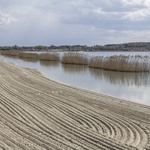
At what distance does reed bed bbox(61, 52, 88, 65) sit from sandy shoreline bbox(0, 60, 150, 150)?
80.3 ft

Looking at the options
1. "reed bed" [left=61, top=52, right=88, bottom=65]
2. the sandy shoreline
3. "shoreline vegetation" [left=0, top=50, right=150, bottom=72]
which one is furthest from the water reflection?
the sandy shoreline

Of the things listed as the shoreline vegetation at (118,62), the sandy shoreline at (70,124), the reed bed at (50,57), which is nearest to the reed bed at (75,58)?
the shoreline vegetation at (118,62)

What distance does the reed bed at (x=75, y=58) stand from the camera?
120 ft

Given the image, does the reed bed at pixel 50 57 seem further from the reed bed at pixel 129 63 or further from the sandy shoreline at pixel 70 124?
the sandy shoreline at pixel 70 124

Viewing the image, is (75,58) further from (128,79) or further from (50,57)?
(128,79)

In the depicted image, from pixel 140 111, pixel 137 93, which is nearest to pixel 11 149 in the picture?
pixel 140 111

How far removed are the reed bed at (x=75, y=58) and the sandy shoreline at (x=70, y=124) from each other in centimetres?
2447

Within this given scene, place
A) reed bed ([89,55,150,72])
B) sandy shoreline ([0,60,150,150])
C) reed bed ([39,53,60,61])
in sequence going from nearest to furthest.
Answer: sandy shoreline ([0,60,150,150]) → reed bed ([89,55,150,72]) → reed bed ([39,53,60,61])

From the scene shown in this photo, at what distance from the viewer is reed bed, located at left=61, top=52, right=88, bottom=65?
36.7 metres

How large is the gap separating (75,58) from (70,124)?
29789 mm

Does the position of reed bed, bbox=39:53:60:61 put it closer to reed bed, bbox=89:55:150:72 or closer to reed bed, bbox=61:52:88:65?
reed bed, bbox=61:52:88:65

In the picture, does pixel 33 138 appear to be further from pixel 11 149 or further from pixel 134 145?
pixel 134 145

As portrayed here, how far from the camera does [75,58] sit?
124 ft

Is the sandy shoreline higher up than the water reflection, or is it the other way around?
the sandy shoreline
